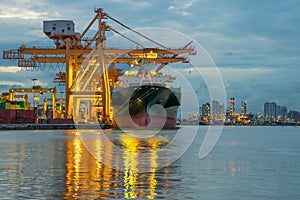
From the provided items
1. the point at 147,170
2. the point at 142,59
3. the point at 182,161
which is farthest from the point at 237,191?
the point at 142,59

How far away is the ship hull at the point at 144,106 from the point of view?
76.9 m

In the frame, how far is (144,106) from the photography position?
76.8 m

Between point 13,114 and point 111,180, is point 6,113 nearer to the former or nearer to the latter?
point 13,114

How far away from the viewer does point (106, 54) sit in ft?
275

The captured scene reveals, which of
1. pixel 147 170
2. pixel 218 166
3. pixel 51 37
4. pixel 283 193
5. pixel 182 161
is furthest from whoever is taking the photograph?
pixel 51 37

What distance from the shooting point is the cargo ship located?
7700 centimetres

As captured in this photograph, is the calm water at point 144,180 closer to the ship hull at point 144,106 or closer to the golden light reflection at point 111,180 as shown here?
the golden light reflection at point 111,180

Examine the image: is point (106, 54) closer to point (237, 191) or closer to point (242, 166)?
point (242, 166)

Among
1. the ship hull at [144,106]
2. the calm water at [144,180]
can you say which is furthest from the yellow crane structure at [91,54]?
the calm water at [144,180]

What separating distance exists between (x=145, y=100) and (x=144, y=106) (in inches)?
36.2

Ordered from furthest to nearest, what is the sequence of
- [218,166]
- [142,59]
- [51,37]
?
[51,37] < [142,59] < [218,166]

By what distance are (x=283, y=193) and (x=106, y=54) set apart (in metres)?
70.0

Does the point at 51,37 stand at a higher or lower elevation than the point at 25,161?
higher

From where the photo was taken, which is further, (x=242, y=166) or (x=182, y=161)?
(x=182, y=161)
